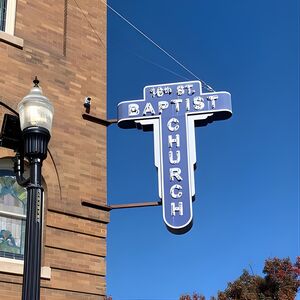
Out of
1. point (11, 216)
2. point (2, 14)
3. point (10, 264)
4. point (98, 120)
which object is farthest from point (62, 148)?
point (2, 14)

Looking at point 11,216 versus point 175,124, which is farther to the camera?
point 175,124

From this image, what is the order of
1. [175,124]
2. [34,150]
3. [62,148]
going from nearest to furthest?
[34,150] < [62,148] < [175,124]

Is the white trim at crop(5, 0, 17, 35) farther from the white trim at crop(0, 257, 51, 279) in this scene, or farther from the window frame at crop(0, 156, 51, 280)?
the white trim at crop(0, 257, 51, 279)

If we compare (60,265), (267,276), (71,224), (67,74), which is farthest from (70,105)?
(267,276)

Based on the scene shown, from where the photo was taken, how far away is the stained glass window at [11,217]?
33.5ft

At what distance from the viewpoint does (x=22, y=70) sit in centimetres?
1124

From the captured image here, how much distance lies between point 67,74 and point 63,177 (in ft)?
6.88

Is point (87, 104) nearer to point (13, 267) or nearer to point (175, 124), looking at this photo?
point (175, 124)

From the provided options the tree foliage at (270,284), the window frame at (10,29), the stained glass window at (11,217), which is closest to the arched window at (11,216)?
the stained glass window at (11,217)

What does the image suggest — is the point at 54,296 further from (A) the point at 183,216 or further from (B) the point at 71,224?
(A) the point at 183,216

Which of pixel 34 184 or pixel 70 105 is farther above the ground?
pixel 70 105

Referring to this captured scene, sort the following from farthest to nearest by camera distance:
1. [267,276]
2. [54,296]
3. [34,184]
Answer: [267,276] < [54,296] < [34,184]

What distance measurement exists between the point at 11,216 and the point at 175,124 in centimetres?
334

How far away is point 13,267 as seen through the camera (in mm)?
9742
